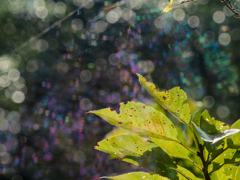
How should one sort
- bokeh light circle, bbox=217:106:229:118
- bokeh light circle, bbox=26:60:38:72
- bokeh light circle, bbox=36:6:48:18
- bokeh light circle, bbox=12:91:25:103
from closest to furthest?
1. bokeh light circle, bbox=217:106:229:118
2. bokeh light circle, bbox=26:60:38:72
3. bokeh light circle, bbox=12:91:25:103
4. bokeh light circle, bbox=36:6:48:18

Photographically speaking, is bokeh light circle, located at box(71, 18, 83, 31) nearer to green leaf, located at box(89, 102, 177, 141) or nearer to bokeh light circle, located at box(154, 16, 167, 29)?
bokeh light circle, located at box(154, 16, 167, 29)

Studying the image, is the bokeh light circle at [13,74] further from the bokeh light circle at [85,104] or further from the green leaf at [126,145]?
the green leaf at [126,145]

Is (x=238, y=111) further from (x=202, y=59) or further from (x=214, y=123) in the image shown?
(x=214, y=123)

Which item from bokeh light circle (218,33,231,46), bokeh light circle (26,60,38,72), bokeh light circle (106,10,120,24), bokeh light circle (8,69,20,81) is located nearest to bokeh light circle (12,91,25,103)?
bokeh light circle (8,69,20,81)

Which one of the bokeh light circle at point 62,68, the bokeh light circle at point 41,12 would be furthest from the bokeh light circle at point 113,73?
the bokeh light circle at point 41,12

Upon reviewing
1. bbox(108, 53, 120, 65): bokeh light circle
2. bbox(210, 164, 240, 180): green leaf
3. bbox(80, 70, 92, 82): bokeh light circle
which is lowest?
bbox(210, 164, 240, 180): green leaf

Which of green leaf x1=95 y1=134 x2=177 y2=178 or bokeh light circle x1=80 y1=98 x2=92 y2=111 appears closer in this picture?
green leaf x1=95 y1=134 x2=177 y2=178

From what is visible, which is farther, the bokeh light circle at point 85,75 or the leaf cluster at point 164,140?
the bokeh light circle at point 85,75

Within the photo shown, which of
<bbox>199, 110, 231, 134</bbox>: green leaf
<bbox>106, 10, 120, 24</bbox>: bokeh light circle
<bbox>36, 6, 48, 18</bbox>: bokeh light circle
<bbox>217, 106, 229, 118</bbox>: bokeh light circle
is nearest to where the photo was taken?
<bbox>199, 110, 231, 134</bbox>: green leaf
